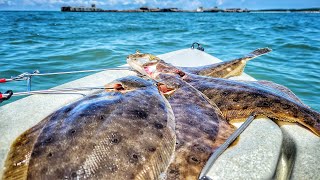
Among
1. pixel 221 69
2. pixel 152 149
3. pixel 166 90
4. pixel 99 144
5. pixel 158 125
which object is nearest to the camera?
pixel 99 144

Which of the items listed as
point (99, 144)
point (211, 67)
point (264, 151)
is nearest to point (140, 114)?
point (99, 144)

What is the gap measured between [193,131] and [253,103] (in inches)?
32.9

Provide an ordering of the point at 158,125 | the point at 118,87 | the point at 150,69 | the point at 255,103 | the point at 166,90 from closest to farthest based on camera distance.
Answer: the point at 158,125 → the point at 118,87 → the point at 255,103 → the point at 166,90 → the point at 150,69

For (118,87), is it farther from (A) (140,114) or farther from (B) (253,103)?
(B) (253,103)

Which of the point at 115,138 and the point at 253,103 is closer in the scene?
the point at 115,138

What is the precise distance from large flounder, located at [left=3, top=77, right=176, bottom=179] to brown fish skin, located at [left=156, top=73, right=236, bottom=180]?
0.31 feet

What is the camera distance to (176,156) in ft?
5.65

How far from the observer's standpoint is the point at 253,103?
2.47m

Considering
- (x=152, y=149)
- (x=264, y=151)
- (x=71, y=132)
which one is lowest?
(x=264, y=151)

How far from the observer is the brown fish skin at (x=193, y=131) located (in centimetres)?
166

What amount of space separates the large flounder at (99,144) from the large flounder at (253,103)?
86cm

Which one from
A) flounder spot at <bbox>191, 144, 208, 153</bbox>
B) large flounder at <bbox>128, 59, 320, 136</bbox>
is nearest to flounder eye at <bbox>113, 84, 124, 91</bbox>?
flounder spot at <bbox>191, 144, 208, 153</bbox>

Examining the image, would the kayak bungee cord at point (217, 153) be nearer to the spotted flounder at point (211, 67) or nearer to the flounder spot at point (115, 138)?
the flounder spot at point (115, 138)

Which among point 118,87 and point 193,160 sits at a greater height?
point 118,87
